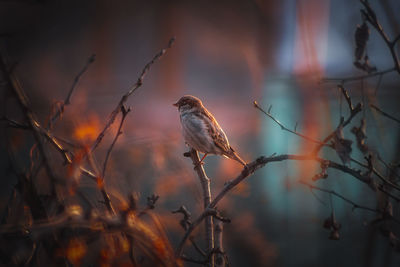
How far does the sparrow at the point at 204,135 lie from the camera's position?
1.57 meters

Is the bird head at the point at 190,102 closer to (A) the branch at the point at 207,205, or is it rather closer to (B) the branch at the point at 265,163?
(A) the branch at the point at 207,205

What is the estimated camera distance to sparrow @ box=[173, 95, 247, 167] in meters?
1.57

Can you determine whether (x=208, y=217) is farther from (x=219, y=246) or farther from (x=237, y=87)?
(x=237, y=87)

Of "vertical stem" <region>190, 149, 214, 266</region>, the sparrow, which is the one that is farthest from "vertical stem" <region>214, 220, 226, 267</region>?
the sparrow

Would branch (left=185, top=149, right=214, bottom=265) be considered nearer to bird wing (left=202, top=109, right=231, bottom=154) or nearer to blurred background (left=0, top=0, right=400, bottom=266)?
bird wing (left=202, top=109, right=231, bottom=154)

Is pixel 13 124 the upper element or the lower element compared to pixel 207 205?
upper

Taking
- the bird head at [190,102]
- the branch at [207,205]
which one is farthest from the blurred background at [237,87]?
the branch at [207,205]

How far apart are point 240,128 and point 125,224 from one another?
8.22 feet

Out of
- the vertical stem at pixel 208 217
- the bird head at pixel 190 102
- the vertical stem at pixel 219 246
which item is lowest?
the vertical stem at pixel 219 246

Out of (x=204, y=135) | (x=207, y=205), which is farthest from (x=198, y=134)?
(x=207, y=205)

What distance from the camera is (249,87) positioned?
10.7 ft

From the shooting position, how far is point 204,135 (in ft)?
5.17

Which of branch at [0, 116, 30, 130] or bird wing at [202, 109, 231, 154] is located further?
bird wing at [202, 109, 231, 154]

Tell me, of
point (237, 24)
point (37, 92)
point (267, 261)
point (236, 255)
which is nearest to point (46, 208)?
point (236, 255)
